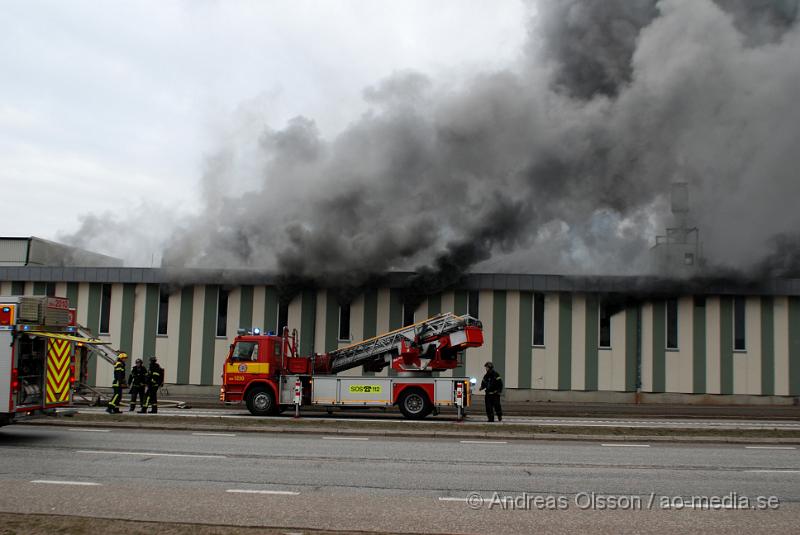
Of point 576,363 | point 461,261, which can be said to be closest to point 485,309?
point 461,261

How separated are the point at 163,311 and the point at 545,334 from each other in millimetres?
14691

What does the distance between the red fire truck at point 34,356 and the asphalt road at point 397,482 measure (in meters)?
0.68

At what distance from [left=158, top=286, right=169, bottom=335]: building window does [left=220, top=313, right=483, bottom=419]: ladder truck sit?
8874 mm

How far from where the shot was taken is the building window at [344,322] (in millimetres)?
27234

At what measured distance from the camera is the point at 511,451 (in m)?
12.6

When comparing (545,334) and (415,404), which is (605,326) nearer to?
(545,334)

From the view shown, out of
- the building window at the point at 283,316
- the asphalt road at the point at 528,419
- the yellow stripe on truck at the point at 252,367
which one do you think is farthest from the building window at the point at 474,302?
the yellow stripe on truck at the point at 252,367

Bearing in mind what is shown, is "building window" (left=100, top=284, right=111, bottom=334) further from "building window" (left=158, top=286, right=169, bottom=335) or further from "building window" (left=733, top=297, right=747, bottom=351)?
"building window" (left=733, top=297, right=747, bottom=351)

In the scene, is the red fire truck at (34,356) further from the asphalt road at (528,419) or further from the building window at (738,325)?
the building window at (738,325)

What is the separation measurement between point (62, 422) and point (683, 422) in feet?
50.7

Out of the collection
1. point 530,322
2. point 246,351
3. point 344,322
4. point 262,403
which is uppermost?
point 530,322

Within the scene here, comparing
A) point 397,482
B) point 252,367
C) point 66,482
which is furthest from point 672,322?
point 66,482

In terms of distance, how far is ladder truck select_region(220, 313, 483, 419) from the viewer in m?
18.8

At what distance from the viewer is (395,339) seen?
20250mm
